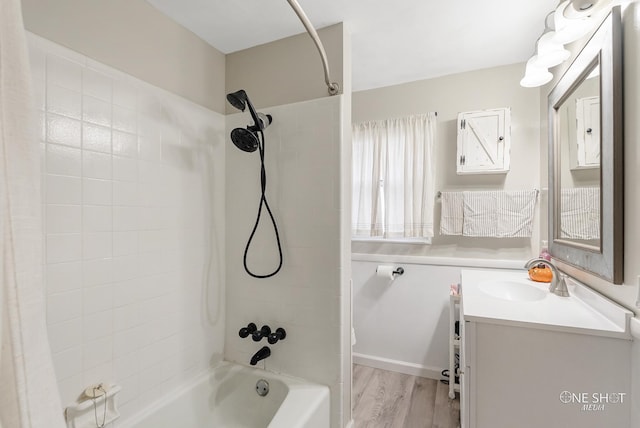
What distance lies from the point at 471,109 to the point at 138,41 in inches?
87.1

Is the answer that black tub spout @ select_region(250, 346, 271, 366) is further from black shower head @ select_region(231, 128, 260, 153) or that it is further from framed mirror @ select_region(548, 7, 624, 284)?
framed mirror @ select_region(548, 7, 624, 284)

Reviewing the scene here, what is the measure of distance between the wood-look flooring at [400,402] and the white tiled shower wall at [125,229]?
3.63ft

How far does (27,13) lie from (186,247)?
1.10 metres

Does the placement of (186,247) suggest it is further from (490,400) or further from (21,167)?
(490,400)

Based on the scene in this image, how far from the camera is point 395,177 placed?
2.41 m

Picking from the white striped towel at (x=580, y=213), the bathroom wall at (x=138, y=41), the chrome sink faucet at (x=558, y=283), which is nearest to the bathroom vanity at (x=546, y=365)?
the chrome sink faucet at (x=558, y=283)

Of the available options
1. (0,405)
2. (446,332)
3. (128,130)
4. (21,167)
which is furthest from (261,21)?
(446,332)

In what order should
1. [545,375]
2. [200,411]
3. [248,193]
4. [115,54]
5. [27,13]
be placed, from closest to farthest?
1. [27,13]
2. [545,375]
3. [115,54]
4. [200,411]
5. [248,193]

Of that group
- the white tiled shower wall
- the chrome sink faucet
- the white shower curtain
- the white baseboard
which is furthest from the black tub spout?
the chrome sink faucet

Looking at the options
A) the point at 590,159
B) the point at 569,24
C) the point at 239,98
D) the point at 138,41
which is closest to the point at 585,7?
the point at 569,24

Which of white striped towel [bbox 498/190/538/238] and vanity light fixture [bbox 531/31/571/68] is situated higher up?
vanity light fixture [bbox 531/31/571/68]

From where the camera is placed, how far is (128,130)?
1296 millimetres

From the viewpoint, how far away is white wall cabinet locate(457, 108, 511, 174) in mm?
2041

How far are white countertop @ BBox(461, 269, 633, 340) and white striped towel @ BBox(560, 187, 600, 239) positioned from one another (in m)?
0.27
